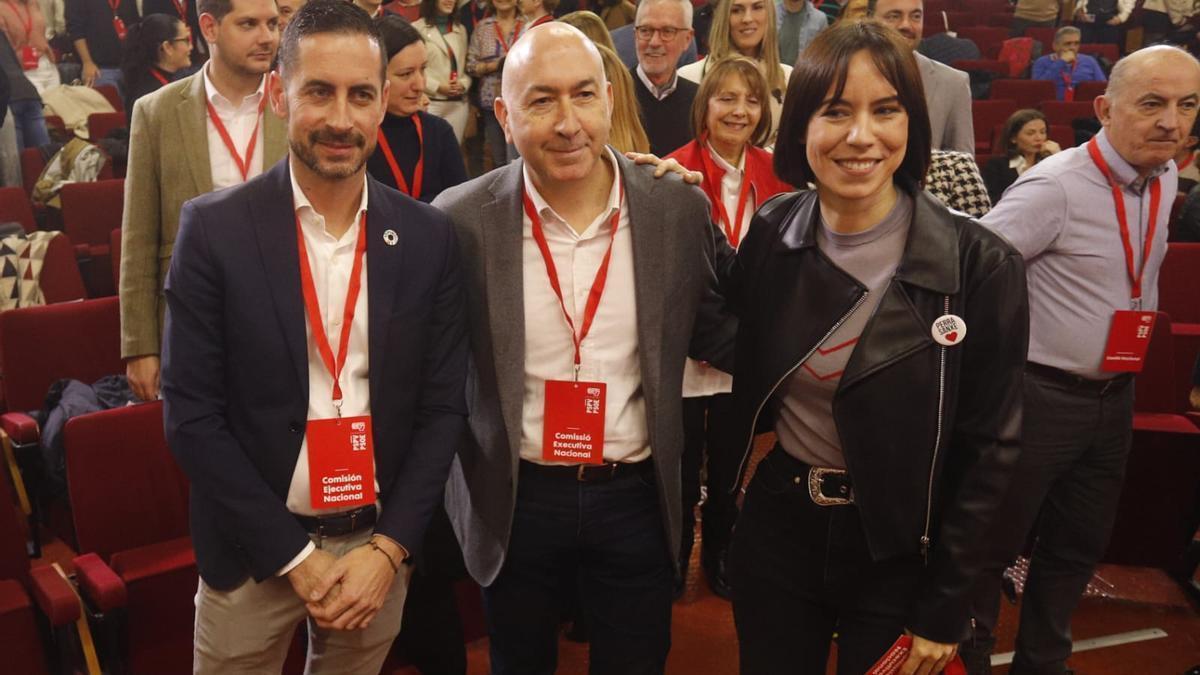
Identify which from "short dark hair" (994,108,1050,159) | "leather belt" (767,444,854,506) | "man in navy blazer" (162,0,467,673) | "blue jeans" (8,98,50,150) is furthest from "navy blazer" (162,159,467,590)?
"blue jeans" (8,98,50,150)

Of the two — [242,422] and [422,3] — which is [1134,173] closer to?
[242,422]

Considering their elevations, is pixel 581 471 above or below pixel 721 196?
below

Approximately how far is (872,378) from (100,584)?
170 cm

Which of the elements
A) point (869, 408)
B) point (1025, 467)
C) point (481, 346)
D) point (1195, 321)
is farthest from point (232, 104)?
point (1195, 321)

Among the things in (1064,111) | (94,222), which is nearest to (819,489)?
(94,222)

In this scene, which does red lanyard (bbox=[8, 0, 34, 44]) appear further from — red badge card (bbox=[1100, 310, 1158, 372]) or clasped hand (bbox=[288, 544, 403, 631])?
red badge card (bbox=[1100, 310, 1158, 372])

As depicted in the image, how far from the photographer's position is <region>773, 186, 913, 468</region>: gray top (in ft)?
5.19

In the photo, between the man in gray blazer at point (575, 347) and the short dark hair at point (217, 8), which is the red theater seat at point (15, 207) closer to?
the short dark hair at point (217, 8)

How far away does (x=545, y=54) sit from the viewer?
172 centimetres

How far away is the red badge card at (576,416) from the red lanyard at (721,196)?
1.35 m

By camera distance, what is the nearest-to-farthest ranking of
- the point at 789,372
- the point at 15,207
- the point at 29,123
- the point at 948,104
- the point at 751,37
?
the point at 789,372 < the point at 948,104 < the point at 751,37 < the point at 15,207 < the point at 29,123

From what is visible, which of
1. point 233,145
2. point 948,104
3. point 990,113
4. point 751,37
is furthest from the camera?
point 990,113

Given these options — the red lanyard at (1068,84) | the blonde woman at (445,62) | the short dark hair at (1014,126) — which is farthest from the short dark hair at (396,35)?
the red lanyard at (1068,84)

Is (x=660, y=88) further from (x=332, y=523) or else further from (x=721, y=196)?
(x=332, y=523)
